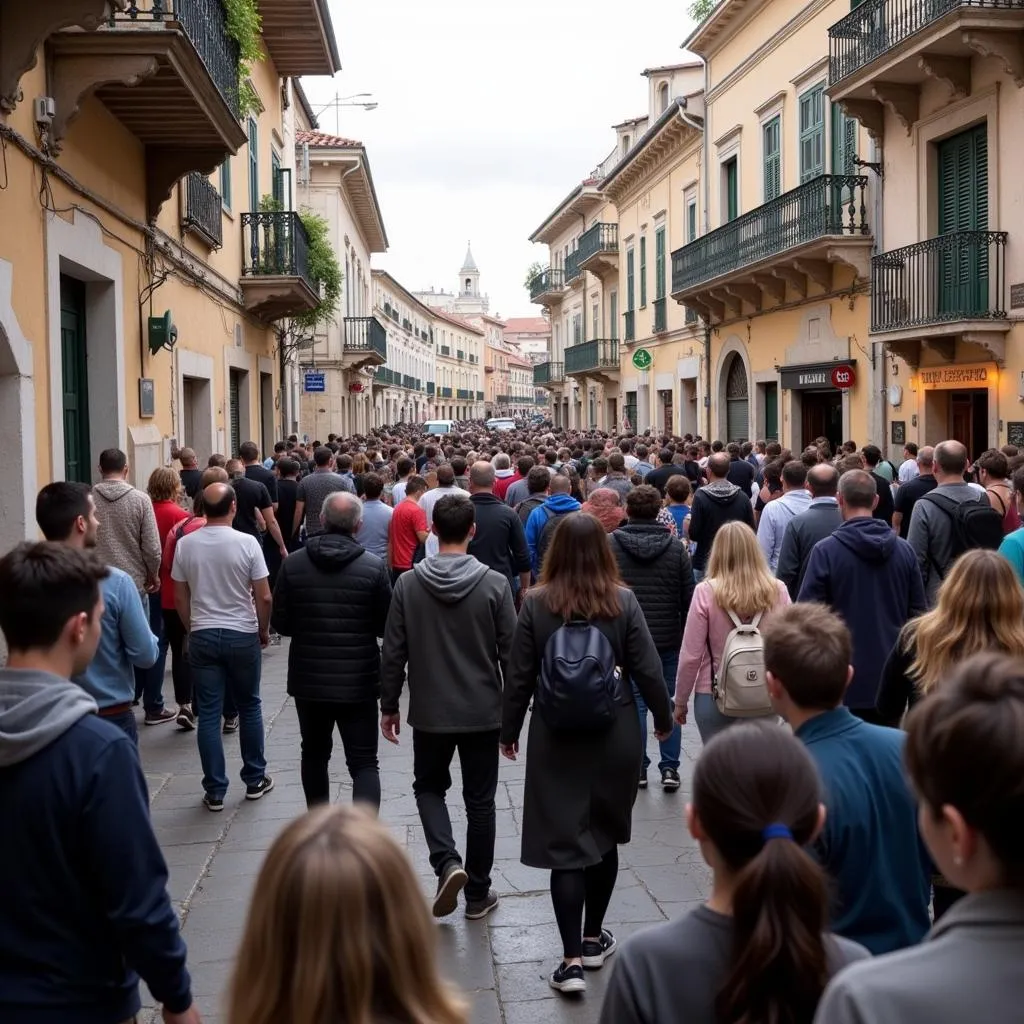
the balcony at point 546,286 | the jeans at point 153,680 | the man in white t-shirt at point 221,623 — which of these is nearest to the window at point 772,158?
the jeans at point 153,680

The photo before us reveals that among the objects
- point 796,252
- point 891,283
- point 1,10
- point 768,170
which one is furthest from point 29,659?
point 768,170

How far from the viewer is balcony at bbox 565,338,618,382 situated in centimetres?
4006

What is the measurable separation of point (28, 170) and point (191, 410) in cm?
746

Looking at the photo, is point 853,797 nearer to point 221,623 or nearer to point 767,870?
point 767,870

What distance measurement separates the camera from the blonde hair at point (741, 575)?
5.75 meters

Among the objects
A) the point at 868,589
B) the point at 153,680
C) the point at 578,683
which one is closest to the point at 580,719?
the point at 578,683

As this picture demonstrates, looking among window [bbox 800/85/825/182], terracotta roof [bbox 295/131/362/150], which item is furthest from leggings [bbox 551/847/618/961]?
terracotta roof [bbox 295/131/362/150]

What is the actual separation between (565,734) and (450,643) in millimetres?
975

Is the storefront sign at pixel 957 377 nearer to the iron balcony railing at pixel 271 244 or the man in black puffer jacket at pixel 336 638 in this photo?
the iron balcony railing at pixel 271 244

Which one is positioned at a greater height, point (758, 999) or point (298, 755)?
point (758, 999)

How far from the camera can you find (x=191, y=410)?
53.0 feet

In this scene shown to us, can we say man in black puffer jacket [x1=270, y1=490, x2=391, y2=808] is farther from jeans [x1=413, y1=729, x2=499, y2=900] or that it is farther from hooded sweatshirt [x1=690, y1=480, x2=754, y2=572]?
hooded sweatshirt [x1=690, y1=480, x2=754, y2=572]

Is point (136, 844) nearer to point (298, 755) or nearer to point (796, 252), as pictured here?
point (298, 755)

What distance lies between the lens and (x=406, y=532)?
1032cm
